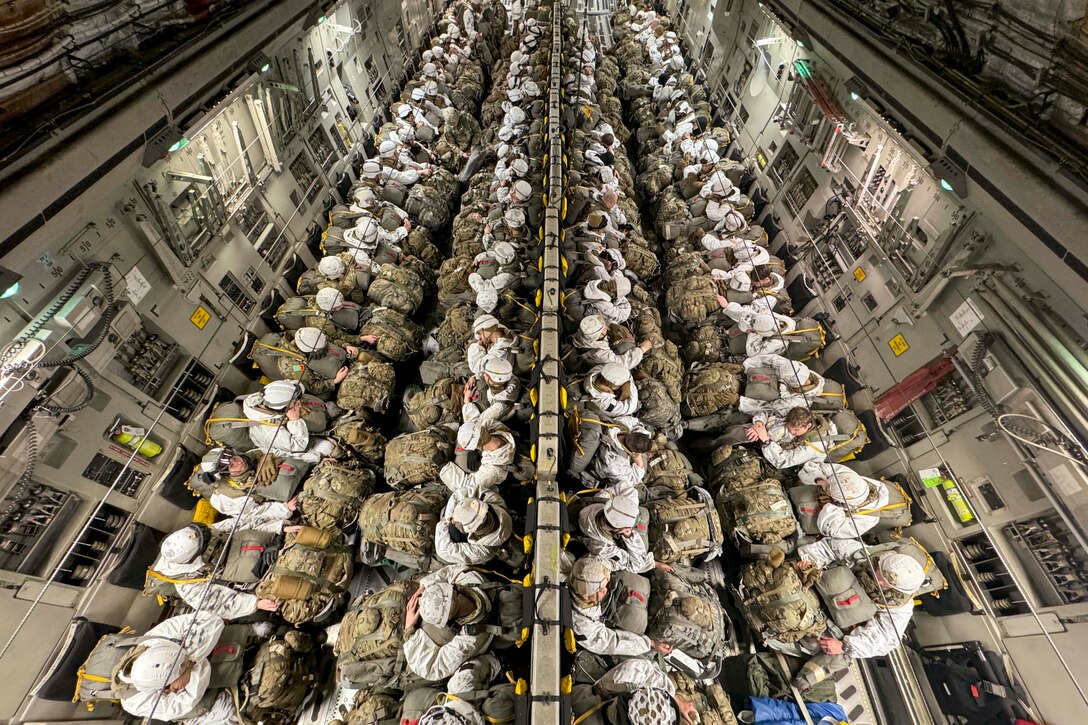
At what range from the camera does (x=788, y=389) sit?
15.3ft

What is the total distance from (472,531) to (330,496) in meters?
1.58

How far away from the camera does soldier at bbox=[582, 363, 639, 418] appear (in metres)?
4.07

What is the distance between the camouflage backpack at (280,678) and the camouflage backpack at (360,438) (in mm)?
1581

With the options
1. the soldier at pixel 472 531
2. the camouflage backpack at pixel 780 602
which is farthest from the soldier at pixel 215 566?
the camouflage backpack at pixel 780 602

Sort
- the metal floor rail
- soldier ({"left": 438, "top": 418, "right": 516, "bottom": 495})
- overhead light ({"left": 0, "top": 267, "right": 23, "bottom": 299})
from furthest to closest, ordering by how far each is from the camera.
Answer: soldier ({"left": 438, "top": 418, "right": 516, "bottom": 495})
overhead light ({"left": 0, "top": 267, "right": 23, "bottom": 299})
the metal floor rail

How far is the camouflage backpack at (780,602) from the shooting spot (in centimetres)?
364

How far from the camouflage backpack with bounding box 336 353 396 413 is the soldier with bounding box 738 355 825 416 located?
3.88m

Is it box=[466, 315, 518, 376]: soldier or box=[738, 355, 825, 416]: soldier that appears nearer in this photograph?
box=[466, 315, 518, 376]: soldier

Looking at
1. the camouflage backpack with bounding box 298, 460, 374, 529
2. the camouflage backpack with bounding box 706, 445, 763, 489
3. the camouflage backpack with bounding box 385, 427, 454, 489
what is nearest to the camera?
the camouflage backpack with bounding box 298, 460, 374, 529

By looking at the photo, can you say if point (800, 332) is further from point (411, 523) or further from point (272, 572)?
point (272, 572)

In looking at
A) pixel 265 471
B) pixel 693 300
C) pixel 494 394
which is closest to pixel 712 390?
pixel 693 300

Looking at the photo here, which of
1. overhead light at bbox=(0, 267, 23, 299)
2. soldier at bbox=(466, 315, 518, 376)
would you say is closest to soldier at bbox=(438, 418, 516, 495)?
soldier at bbox=(466, 315, 518, 376)

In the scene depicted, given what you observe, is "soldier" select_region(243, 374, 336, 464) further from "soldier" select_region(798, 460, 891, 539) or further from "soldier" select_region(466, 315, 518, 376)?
"soldier" select_region(798, 460, 891, 539)

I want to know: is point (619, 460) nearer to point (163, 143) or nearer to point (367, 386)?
point (367, 386)
